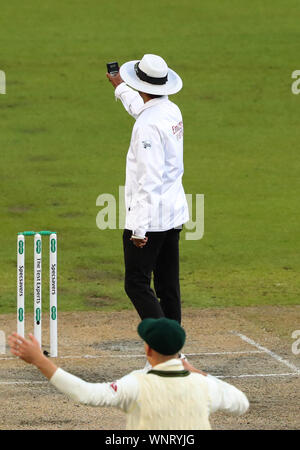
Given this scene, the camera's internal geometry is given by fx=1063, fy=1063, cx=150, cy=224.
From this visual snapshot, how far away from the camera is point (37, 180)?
19.4 meters

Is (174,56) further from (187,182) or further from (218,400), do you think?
(218,400)

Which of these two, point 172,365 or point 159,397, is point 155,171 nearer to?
point 172,365

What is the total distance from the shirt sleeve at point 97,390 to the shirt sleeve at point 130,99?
3.94 meters

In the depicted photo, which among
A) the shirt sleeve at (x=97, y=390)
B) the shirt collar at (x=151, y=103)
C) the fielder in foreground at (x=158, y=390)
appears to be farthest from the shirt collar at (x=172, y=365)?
the shirt collar at (x=151, y=103)

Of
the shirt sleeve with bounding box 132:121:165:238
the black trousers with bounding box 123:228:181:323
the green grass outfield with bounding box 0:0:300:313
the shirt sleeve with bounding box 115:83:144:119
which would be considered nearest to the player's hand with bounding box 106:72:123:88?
the shirt sleeve with bounding box 115:83:144:119

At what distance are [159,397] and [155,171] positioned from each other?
3.24m

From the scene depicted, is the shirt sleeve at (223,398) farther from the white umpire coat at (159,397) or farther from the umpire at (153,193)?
the umpire at (153,193)

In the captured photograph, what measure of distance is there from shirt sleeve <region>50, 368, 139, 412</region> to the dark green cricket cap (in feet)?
0.64

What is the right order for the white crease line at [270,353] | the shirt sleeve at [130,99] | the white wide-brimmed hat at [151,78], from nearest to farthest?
the white wide-brimmed hat at [151,78], the shirt sleeve at [130,99], the white crease line at [270,353]

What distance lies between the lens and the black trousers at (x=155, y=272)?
8.14 meters

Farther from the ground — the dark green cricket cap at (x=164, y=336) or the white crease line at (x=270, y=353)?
the dark green cricket cap at (x=164, y=336)

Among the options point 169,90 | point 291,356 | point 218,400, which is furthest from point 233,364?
point 218,400

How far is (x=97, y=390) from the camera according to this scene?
4.98 meters

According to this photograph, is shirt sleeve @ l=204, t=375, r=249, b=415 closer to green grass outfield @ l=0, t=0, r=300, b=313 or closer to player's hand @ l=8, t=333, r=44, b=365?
player's hand @ l=8, t=333, r=44, b=365
